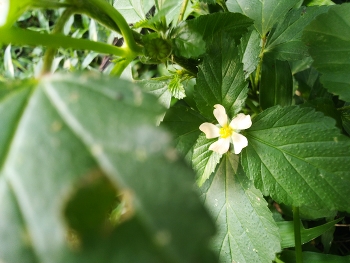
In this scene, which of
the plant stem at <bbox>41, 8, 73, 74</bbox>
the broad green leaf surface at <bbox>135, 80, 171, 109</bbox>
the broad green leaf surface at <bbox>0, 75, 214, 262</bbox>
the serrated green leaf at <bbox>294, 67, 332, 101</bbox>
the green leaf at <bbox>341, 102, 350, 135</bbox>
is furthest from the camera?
the serrated green leaf at <bbox>294, 67, 332, 101</bbox>

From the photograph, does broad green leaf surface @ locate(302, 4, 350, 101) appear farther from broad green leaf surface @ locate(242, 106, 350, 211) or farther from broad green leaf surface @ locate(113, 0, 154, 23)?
broad green leaf surface @ locate(113, 0, 154, 23)

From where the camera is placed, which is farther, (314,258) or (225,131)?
(314,258)

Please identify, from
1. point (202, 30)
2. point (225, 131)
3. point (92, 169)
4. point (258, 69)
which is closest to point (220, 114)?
point (225, 131)

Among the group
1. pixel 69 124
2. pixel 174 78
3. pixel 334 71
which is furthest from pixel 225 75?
pixel 69 124

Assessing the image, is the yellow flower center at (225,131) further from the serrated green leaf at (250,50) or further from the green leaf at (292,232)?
the green leaf at (292,232)

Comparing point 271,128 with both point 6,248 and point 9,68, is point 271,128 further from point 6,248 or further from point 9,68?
point 9,68

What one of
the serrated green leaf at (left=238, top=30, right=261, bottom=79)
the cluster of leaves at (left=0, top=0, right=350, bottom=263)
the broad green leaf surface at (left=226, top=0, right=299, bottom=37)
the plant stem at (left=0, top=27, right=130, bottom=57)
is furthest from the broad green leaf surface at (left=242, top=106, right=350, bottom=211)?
the plant stem at (left=0, top=27, right=130, bottom=57)

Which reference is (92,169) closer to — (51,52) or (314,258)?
(51,52)

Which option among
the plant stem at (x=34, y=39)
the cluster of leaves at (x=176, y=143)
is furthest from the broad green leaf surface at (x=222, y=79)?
the plant stem at (x=34, y=39)
